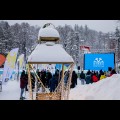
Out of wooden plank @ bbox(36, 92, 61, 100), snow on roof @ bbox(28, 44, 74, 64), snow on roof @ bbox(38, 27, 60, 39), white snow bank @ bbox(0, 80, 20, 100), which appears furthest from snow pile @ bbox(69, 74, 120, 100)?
white snow bank @ bbox(0, 80, 20, 100)

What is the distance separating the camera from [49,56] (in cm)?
993

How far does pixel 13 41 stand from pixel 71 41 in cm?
1172

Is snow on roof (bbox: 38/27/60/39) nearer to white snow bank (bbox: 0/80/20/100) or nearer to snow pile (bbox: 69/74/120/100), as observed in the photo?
snow pile (bbox: 69/74/120/100)

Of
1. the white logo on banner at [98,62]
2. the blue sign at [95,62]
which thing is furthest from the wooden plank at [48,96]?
the white logo on banner at [98,62]

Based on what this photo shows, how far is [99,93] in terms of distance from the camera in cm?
1149

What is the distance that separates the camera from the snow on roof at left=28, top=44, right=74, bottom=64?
386 inches

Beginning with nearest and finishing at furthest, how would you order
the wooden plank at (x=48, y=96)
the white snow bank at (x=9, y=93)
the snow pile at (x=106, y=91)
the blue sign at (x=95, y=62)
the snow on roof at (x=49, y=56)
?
the snow on roof at (x=49, y=56)
the snow pile at (x=106, y=91)
the wooden plank at (x=48, y=96)
the white snow bank at (x=9, y=93)
the blue sign at (x=95, y=62)

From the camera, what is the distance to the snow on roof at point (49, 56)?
9812 mm

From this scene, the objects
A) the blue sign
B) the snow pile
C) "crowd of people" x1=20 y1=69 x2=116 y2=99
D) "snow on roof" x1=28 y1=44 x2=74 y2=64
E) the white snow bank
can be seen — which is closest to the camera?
"snow on roof" x1=28 y1=44 x2=74 y2=64

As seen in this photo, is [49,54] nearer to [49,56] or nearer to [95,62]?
[49,56]

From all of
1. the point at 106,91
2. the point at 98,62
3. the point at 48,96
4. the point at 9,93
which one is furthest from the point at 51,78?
the point at 98,62

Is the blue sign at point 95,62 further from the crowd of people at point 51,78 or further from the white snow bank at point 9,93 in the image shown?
the white snow bank at point 9,93
